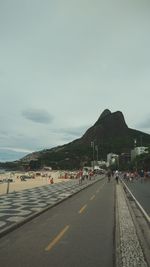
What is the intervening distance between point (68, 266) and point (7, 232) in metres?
4.42

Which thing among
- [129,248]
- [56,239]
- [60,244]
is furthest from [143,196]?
[129,248]

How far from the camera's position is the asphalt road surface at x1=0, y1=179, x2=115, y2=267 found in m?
7.71

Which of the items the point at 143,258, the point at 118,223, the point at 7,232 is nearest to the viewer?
the point at 143,258

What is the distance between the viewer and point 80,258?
26.3 ft

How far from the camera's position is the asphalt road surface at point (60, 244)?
25.3 ft

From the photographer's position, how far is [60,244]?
9.56 meters

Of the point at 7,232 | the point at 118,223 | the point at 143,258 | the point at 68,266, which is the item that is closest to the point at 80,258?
the point at 68,266

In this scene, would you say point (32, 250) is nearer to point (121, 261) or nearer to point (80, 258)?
point (80, 258)

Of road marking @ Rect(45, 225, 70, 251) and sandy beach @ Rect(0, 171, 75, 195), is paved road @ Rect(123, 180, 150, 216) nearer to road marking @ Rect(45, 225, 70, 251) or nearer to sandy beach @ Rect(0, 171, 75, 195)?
road marking @ Rect(45, 225, 70, 251)

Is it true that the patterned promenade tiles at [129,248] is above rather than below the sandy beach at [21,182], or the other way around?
below

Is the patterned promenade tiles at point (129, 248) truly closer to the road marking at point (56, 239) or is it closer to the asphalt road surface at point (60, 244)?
the asphalt road surface at point (60, 244)

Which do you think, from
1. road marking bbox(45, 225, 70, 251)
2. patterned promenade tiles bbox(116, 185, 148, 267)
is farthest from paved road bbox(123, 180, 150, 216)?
road marking bbox(45, 225, 70, 251)

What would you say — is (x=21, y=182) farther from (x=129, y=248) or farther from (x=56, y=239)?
(x=129, y=248)

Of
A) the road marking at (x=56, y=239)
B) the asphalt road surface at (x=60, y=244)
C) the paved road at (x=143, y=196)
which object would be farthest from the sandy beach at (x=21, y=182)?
the road marking at (x=56, y=239)
